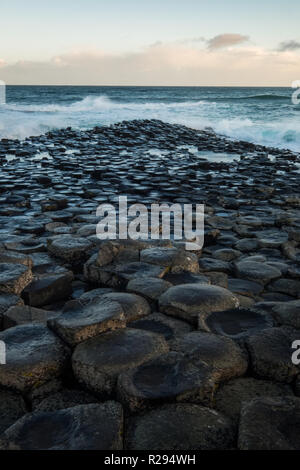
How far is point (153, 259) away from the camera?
333 cm

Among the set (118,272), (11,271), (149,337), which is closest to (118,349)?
(149,337)

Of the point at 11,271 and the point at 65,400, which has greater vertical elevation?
the point at 11,271

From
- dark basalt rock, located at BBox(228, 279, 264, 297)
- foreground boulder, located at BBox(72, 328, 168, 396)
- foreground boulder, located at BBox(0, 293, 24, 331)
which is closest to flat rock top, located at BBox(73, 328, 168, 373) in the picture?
foreground boulder, located at BBox(72, 328, 168, 396)

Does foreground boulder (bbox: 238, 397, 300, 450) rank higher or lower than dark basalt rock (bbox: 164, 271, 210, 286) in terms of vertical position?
lower

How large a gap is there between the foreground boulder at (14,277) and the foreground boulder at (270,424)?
5.91 feet

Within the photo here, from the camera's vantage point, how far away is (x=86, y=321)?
7.22 ft

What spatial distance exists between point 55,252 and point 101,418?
227cm

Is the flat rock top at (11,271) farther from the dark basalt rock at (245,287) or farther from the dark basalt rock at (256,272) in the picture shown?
the dark basalt rock at (256,272)

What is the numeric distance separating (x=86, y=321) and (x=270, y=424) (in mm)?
1063

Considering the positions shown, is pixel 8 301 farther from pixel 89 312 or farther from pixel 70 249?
pixel 70 249

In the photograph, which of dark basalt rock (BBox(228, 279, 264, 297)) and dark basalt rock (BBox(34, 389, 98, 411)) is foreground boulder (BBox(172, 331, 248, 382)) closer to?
dark basalt rock (BBox(34, 389, 98, 411))

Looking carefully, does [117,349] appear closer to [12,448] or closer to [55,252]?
[12,448]

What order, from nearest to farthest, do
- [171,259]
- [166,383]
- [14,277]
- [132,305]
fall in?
[166,383] < [132,305] < [14,277] < [171,259]

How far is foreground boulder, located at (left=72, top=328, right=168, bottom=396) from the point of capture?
192cm
